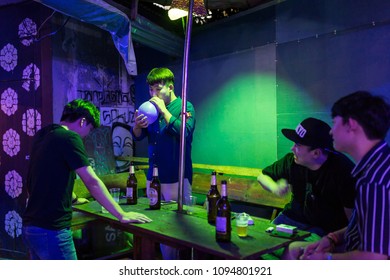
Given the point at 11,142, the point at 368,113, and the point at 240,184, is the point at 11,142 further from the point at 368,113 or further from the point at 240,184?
the point at 368,113

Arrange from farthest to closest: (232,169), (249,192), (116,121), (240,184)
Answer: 1. (116,121)
2. (232,169)
3. (240,184)
4. (249,192)

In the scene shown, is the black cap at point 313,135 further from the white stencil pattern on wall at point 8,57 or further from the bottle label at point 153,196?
the white stencil pattern on wall at point 8,57

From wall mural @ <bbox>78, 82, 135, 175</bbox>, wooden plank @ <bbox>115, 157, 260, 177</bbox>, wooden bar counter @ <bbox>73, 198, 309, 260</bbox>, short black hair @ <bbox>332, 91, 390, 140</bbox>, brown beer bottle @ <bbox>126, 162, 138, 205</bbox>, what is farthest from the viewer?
wall mural @ <bbox>78, 82, 135, 175</bbox>

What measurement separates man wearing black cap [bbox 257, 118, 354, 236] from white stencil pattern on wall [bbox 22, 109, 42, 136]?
3.08 metres

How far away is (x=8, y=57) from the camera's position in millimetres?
4594

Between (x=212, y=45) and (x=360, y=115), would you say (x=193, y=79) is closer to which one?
(x=212, y=45)

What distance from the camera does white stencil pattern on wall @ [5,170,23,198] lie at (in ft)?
14.9

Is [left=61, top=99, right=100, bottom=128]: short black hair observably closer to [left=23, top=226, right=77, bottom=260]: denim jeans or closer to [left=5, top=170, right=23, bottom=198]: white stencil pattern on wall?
[left=23, top=226, right=77, bottom=260]: denim jeans

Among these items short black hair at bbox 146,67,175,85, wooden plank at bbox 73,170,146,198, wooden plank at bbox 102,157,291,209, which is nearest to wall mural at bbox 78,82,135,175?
wooden plank at bbox 73,170,146,198

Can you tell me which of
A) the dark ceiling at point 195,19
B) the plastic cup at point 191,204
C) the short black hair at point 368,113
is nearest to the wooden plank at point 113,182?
the plastic cup at point 191,204

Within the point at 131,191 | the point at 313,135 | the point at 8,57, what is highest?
the point at 8,57

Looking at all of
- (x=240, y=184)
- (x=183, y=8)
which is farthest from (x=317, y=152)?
(x=240, y=184)

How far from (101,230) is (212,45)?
2.75 metres

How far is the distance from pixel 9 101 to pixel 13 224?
156cm
